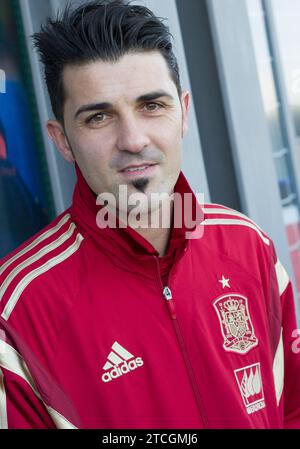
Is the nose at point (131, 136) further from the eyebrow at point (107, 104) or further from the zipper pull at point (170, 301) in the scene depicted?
the zipper pull at point (170, 301)

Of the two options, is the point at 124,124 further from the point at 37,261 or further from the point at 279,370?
the point at 279,370

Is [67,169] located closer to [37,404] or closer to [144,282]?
[144,282]

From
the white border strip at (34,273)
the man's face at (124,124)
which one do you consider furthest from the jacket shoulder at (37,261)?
the man's face at (124,124)

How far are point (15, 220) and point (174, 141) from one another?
34.8 inches

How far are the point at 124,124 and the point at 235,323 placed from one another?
1.70 feet

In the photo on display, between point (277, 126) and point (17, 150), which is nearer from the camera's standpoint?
point (17, 150)

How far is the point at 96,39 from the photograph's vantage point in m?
1.55

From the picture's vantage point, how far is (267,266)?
1761 mm

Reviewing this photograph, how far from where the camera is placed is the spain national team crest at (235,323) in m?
1.62

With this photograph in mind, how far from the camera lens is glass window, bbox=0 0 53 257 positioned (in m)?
2.26

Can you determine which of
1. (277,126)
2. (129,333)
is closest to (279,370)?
(129,333)
